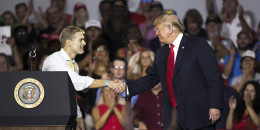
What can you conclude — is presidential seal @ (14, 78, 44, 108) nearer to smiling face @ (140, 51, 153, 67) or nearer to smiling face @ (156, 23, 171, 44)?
smiling face @ (156, 23, 171, 44)

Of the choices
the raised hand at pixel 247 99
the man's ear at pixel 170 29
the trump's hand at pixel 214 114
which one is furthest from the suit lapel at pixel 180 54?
the raised hand at pixel 247 99

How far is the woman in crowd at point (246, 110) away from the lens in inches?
242

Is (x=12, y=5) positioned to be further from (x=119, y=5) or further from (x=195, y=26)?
(x=195, y=26)

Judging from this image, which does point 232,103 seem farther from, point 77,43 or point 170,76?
point 77,43

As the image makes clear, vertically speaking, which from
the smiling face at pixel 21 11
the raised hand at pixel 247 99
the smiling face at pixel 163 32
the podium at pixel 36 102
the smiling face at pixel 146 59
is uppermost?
the smiling face at pixel 163 32

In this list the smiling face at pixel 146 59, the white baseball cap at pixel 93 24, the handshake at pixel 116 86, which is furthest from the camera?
the white baseball cap at pixel 93 24

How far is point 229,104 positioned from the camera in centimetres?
630

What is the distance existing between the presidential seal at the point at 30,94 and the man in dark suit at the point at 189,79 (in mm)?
1160

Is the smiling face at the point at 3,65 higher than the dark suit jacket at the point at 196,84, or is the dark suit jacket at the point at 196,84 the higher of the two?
the dark suit jacket at the point at 196,84

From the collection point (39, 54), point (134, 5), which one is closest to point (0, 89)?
point (39, 54)

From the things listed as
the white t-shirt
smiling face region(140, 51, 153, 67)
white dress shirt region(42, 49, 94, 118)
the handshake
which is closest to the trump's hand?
the handshake

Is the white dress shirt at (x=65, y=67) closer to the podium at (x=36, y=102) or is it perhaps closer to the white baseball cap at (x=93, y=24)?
the podium at (x=36, y=102)

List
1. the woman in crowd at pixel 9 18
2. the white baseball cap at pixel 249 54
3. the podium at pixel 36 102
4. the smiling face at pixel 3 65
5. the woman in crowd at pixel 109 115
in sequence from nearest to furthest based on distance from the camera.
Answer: the podium at pixel 36 102
the woman in crowd at pixel 109 115
the white baseball cap at pixel 249 54
the smiling face at pixel 3 65
the woman in crowd at pixel 9 18

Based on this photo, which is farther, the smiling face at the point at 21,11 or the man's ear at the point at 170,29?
the smiling face at the point at 21,11
